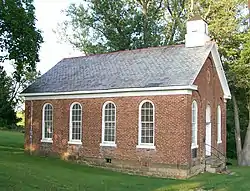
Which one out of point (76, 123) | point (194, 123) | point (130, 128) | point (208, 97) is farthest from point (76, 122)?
point (208, 97)

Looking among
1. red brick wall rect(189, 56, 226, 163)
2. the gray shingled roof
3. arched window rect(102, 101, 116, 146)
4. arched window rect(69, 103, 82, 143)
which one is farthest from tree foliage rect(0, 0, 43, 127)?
red brick wall rect(189, 56, 226, 163)

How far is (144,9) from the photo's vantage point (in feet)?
135

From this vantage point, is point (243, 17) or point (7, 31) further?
point (243, 17)

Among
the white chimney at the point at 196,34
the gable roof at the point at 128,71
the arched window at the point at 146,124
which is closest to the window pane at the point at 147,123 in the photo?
the arched window at the point at 146,124

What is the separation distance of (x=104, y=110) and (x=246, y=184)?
989 centimetres

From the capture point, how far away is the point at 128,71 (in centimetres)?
2466

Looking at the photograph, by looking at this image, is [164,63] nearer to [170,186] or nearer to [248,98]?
[170,186]

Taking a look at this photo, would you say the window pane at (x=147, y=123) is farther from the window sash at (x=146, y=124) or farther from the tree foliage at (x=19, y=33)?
the tree foliage at (x=19, y=33)

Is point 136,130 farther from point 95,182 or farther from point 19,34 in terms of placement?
point 19,34

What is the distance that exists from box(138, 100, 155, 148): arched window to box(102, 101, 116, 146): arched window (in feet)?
6.44

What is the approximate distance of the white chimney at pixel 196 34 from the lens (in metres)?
24.4

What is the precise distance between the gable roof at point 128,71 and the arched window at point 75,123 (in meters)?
1.24

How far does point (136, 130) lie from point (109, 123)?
2148mm

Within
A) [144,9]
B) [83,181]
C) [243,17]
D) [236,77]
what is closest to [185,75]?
[83,181]
